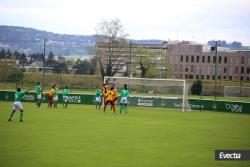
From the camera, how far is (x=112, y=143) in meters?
21.9

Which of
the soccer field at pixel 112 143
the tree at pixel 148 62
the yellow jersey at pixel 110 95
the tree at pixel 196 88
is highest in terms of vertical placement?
the tree at pixel 148 62

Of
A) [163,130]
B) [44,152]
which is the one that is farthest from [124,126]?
[44,152]

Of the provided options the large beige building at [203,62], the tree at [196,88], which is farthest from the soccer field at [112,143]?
the large beige building at [203,62]

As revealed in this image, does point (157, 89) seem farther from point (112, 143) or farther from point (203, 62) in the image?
point (203, 62)

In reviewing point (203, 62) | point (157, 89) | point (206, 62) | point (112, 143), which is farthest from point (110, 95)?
point (203, 62)

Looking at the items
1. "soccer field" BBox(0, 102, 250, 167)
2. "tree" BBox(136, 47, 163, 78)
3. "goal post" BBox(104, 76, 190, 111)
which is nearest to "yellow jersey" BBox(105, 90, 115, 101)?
"soccer field" BBox(0, 102, 250, 167)

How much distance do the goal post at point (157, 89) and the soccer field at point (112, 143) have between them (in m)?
20.6

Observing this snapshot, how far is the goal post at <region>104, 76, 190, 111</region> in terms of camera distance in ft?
172

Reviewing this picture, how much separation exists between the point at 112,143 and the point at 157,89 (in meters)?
33.4

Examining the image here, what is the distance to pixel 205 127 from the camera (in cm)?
3116

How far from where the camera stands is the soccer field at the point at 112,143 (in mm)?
17203

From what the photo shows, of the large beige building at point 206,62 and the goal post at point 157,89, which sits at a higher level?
the large beige building at point 206,62

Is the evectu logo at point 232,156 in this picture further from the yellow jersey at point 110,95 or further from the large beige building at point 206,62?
the large beige building at point 206,62

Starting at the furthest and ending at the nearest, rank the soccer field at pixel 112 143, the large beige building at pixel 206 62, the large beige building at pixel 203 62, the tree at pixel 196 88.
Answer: the large beige building at pixel 206 62, the large beige building at pixel 203 62, the tree at pixel 196 88, the soccer field at pixel 112 143
